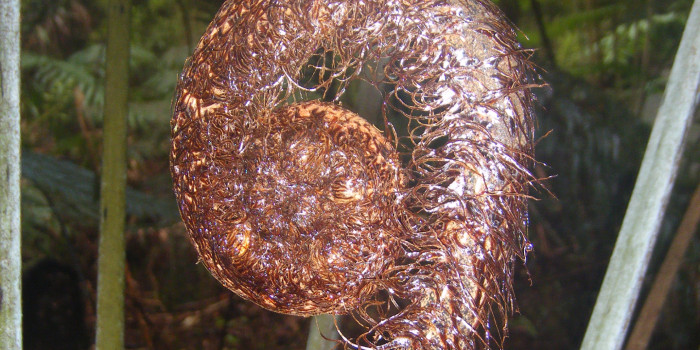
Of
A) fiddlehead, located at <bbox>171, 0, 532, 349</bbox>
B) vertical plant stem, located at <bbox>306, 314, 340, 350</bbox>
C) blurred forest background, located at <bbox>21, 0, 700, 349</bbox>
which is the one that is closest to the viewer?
fiddlehead, located at <bbox>171, 0, 532, 349</bbox>

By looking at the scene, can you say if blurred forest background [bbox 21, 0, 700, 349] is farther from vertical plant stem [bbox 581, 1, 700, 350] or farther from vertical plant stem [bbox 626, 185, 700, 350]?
vertical plant stem [bbox 581, 1, 700, 350]

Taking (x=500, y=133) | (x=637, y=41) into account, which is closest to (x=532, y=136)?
(x=500, y=133)

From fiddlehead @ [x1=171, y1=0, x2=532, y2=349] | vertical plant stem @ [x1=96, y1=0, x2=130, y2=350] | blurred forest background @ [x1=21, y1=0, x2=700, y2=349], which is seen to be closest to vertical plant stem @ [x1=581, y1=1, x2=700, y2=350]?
fiddlehead @ [x1=171, y1=0, x2=532, y2=349]

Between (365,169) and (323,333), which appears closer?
(365,169)

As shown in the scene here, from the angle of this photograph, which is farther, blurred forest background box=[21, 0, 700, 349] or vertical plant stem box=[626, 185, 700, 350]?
blurred forest background box=[21, 0, 700, 349]

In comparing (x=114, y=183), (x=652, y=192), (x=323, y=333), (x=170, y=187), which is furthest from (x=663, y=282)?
(x=170, y=187)

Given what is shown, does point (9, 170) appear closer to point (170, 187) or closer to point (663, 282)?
point (663, 282)

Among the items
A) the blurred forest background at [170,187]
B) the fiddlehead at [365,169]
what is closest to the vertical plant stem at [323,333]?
the fiddlehead at [365,169]
